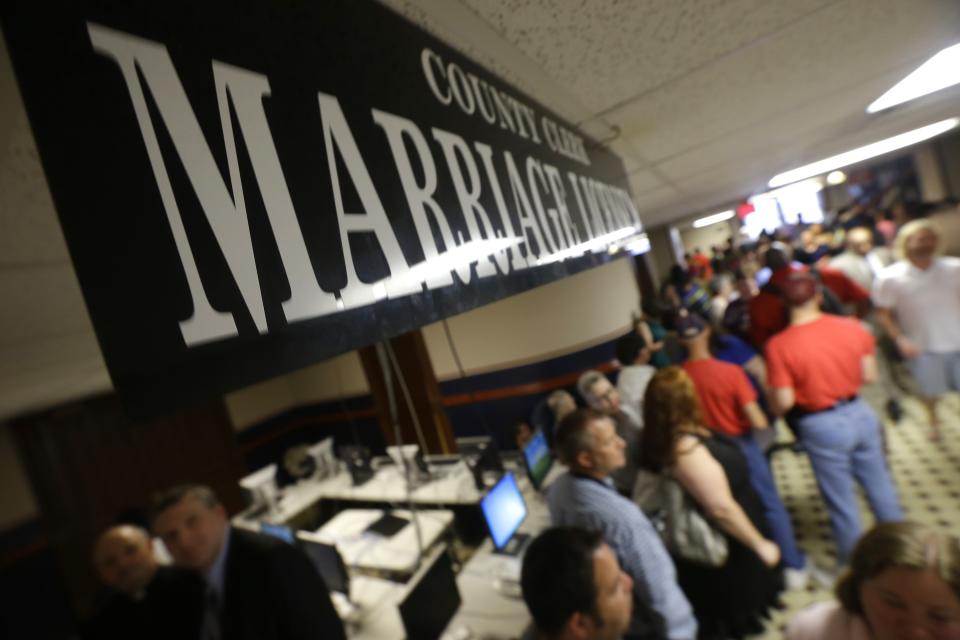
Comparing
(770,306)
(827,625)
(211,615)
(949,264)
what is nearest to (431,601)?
(211,615)

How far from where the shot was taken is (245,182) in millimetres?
383

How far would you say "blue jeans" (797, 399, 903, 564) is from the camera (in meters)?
2.19

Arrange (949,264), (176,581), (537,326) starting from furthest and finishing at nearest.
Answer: (537,326) < (949,264) < (176,581)

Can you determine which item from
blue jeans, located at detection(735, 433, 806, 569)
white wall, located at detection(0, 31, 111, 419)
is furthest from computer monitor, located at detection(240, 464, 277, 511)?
blue jeans, located at detection(735, 433, 806, 569)

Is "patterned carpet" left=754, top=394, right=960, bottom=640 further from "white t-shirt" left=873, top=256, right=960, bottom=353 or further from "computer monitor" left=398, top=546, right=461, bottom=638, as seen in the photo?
"computer monitor" left=398, top=546, right=461, bottom=638

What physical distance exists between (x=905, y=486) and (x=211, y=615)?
411cm

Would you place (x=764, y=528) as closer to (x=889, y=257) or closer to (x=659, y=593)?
(x=659, y=593)

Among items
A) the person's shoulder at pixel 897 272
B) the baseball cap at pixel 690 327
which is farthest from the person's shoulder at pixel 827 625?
the person's shoulder at pixel 897 272

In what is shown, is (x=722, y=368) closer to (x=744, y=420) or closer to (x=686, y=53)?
(x=744, y=420)

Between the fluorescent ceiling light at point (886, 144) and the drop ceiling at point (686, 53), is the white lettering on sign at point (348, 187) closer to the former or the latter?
the drop ceiling at point (686, 53)

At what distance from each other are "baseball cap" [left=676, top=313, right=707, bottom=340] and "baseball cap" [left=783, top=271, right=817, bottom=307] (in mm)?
429

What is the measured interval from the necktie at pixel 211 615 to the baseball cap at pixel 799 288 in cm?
304

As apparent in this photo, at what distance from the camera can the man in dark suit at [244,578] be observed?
5.48 ft

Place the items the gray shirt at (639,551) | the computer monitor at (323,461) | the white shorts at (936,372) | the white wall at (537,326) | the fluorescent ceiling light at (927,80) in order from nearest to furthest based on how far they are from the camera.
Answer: the gray shirt at (639,551) < the fluorescent ceiling light at (927,80) < the white shorts at (936,372) < the computer monitor at (323,461) < the white wall at (537,326)
